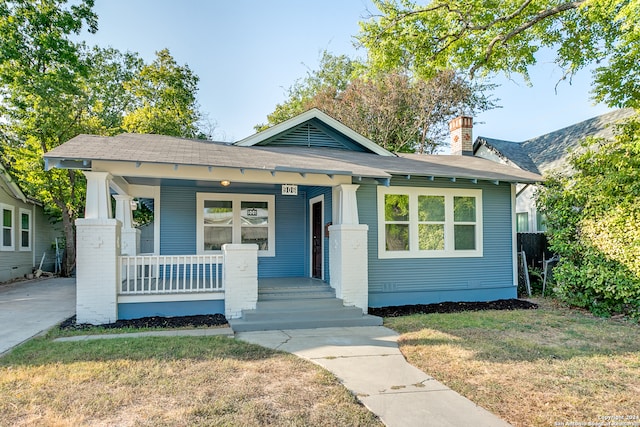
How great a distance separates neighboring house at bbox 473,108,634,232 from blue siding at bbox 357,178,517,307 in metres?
Result: 5.02

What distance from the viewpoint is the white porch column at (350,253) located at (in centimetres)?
754

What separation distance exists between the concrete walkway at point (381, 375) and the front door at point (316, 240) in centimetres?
286

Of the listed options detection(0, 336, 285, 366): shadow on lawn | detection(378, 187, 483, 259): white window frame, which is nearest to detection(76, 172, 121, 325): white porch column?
detection(0, 336, 285, 366): shadow on lawn

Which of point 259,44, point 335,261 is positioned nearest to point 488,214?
point 335,261

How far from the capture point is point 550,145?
647 inches

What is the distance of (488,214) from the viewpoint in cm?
930

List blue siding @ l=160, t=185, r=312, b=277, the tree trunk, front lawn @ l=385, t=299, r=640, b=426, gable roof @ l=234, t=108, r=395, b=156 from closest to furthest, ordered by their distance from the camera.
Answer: front lawn @ l=385, t=299, r=640, b=426, blue siding @ l=160, t=185, r=312, b=277, gable roof @ l=234, t=108, r=395, b=156, the tree trunk

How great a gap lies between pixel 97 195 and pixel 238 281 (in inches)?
107

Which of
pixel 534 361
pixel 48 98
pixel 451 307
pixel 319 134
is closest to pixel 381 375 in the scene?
pixel 534 361

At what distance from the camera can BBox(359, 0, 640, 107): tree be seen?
10.4 metres

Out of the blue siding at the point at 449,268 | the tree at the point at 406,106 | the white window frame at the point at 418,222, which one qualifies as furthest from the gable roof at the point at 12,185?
the tree at the point at 406,106

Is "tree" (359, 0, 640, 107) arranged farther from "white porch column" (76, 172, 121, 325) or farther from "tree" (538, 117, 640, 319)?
"white porch column" (76, 172, 121, 325)

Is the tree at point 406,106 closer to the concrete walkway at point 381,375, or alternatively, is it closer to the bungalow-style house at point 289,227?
the bungalow-style house at point 289,227

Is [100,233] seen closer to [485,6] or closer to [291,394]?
[291,394]
